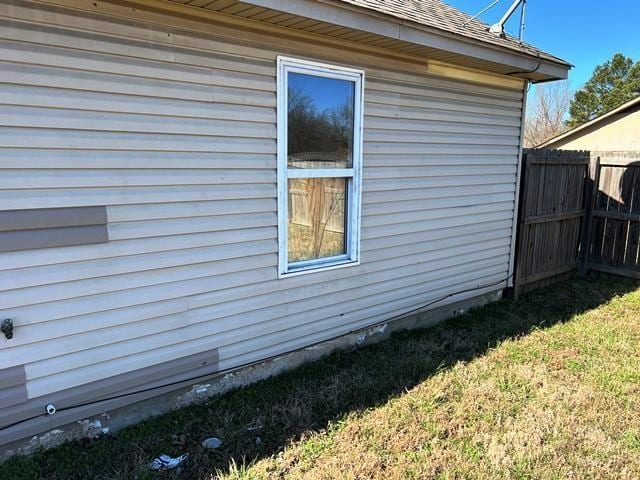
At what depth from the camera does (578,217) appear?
6578 mm

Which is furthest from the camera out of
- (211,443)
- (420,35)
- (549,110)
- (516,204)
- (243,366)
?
(549,110)

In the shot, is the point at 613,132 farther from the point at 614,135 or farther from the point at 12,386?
the point at 12,386

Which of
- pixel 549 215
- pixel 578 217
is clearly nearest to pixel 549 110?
pixel 578 217

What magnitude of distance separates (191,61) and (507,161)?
389cm

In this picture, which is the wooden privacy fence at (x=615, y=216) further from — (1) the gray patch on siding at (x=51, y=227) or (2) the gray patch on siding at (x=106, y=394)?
(1) the gray patch on siding at (x=51, y=227)

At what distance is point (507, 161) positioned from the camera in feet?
17.2

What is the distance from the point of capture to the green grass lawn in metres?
2.54

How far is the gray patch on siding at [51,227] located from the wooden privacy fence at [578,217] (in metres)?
4.86

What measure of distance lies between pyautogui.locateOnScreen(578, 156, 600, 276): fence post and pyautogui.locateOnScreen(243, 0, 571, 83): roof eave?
2.07 meters

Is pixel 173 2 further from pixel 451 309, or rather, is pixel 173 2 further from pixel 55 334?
pixel 451 309

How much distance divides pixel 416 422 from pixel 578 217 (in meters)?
5.03

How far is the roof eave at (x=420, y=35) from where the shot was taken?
9.62 feet

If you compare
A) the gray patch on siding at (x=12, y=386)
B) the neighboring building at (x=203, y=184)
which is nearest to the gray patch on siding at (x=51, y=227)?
the neighboring building at (x=203, y=184)

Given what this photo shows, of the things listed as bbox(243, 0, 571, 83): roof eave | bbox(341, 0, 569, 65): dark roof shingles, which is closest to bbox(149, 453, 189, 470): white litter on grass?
bbox(243, 0, 571, 83): roof eave
